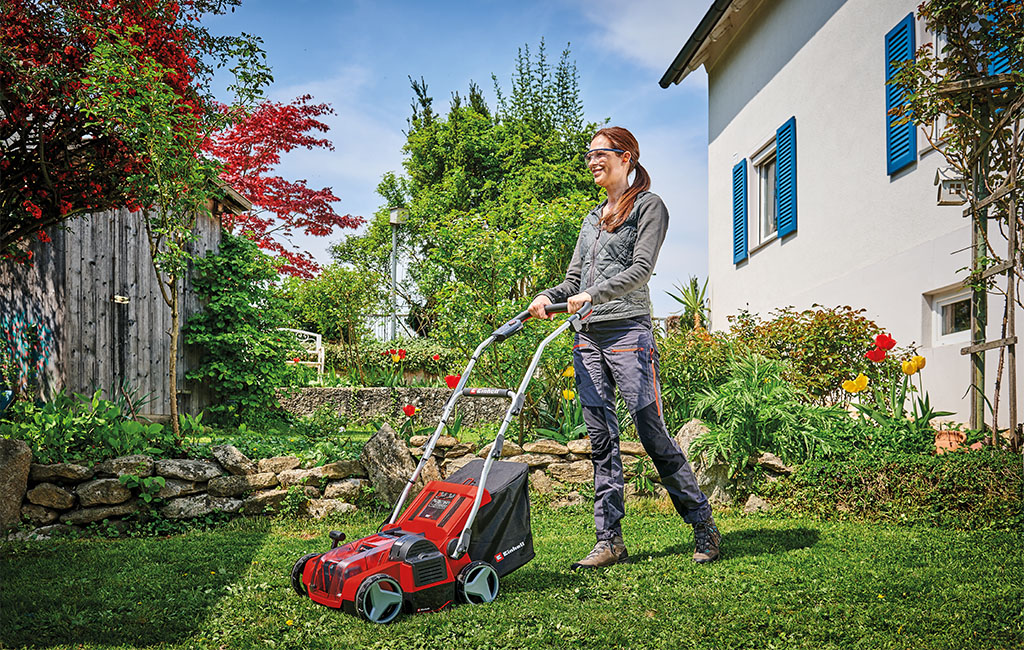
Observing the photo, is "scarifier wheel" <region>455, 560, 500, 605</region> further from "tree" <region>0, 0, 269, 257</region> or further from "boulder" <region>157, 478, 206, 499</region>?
"tree" <region>0, 0, 269, 257</region>

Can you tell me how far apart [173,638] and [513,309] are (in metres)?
3.79

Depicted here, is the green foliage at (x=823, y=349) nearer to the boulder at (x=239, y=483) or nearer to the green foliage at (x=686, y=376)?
the green foliage at (x=686, y=376)

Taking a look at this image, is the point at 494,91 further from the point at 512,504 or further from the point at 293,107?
the point at 512,504

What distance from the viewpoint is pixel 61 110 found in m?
4.49

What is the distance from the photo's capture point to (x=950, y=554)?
11.0ft

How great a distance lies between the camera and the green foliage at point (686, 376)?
557cm

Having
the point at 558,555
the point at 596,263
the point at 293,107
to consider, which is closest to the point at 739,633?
the point at 558,555

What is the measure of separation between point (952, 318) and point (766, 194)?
3.64 m

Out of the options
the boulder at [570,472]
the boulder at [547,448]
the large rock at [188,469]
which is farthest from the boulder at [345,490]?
the boulder at [570,472]

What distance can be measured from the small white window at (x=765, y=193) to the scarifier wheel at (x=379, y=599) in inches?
272

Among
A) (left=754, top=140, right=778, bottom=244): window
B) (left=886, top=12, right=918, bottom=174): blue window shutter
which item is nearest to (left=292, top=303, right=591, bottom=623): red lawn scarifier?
(left=886, top=12, right=918, bottom=174): blue window shutter

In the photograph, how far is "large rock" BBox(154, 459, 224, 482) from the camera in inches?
177

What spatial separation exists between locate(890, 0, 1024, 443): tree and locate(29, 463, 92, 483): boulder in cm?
503

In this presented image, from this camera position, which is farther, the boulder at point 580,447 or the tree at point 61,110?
the boulder at point 580,447
